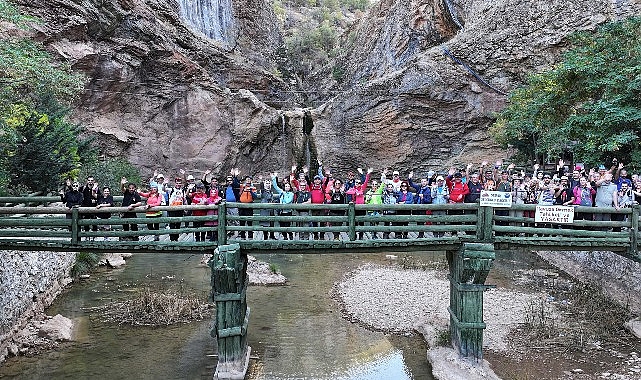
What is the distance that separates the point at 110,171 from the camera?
2631 centimetres

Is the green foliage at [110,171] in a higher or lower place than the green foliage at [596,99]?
lower

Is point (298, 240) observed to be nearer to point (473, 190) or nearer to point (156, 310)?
point (473, 190)

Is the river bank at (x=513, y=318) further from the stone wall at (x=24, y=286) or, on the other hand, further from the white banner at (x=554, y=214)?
the stone wall at (x=24, y=286)

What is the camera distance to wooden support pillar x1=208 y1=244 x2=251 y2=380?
32.4 ft

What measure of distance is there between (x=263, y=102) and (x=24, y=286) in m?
24.8

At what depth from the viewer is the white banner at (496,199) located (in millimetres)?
10117

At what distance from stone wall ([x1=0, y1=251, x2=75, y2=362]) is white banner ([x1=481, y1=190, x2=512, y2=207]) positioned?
10.4 m

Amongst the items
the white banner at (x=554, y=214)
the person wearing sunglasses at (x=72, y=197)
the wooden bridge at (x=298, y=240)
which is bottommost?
the wooden bridge at (x=298, y=240)

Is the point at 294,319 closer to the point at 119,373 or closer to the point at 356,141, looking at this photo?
the point at 119,373

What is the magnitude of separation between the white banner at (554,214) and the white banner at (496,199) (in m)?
0.68

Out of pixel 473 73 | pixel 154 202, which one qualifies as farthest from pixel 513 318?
pixel 473 73

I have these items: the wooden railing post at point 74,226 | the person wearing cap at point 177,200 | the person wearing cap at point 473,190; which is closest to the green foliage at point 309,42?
the person wearing cap at point 177,200

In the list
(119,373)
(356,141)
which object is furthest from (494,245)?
(356,141)

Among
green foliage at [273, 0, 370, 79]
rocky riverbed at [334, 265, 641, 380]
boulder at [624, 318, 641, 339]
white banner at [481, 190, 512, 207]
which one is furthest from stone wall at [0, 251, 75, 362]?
green foliage at [273, 0, 370, 79]
